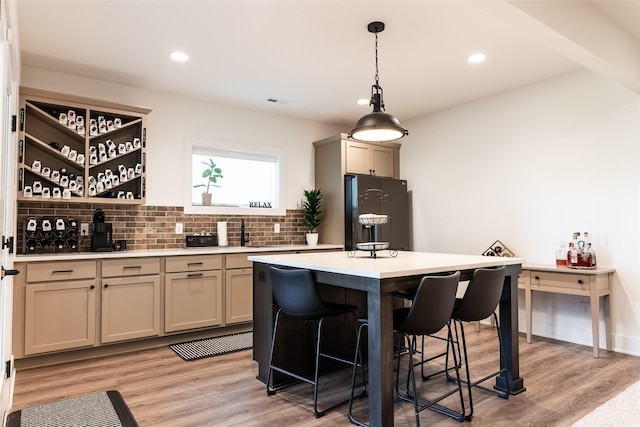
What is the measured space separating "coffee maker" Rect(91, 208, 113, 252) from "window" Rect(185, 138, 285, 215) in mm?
891

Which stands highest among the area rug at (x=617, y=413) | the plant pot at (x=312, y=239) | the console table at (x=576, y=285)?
the plant pot at (x=312, y=239)

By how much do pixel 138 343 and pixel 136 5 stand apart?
2.86m

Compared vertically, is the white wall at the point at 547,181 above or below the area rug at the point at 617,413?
above

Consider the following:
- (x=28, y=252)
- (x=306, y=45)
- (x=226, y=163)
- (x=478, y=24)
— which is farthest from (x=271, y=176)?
(x=478, y=24)

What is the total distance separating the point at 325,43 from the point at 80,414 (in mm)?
3134

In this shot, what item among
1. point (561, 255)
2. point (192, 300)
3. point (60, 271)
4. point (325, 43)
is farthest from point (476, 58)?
point (60, 271)

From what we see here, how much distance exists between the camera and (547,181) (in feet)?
13.7

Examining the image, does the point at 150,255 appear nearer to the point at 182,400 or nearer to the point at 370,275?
the point at 182,400

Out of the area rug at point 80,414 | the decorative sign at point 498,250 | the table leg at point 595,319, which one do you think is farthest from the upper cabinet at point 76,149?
the table leg at point 595,319

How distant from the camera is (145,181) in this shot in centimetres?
420

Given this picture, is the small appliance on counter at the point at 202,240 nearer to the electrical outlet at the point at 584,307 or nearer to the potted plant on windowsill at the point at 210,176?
the potted plant on windowsill at the point at 210,176

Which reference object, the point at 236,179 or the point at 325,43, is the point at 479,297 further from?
the point at 236,179

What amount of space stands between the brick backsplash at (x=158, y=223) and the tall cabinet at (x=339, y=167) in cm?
45

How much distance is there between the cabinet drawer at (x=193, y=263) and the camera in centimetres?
387
